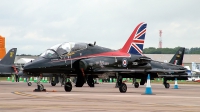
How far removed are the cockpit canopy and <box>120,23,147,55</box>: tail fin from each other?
475cm

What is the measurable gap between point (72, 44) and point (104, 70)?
228 cm

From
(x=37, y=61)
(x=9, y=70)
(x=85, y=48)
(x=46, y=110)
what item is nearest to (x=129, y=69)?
(x=85, y=48)

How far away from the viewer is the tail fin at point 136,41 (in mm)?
29484

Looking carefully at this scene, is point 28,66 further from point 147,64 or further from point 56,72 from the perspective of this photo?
point 147,64

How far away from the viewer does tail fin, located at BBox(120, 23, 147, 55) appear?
2948 cm

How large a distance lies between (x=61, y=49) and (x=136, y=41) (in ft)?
22.8

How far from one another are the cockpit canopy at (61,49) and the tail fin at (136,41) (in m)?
4.75

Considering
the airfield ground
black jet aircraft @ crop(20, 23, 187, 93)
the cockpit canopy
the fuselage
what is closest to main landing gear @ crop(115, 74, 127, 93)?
black jet aircraft @ crop(20, 23, 187, 93)

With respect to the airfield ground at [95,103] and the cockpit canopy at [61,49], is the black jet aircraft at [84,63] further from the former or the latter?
the airfield ground at [95,103]

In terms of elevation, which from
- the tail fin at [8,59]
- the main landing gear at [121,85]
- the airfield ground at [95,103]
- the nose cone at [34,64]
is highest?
the tail fin at [8,59]

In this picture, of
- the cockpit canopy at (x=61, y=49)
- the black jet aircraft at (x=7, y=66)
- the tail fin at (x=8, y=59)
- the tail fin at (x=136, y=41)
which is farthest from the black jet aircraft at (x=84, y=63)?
the tail fin at (x=8, y=59)

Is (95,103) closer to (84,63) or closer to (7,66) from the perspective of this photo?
(84,63)

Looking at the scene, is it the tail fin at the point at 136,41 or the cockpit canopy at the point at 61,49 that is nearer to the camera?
the cockpit canopy at the point at 61,49

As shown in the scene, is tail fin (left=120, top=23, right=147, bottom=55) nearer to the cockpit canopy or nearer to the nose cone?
the cockpit canopy
